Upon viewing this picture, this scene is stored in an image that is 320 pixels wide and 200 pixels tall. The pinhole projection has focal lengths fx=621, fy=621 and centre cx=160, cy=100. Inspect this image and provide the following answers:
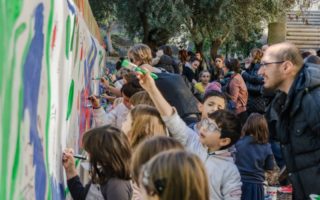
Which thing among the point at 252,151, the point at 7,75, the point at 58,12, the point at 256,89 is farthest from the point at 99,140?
the point at 256,89

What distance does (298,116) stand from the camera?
12.9ft

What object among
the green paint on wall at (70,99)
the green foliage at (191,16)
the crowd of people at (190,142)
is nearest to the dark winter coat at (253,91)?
the crowd of people at (190,142)

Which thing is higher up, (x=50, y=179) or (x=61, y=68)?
(x=61, y=68)

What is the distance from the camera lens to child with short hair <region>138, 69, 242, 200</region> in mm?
4176

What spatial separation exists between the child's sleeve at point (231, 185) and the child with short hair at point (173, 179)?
5.78 ft

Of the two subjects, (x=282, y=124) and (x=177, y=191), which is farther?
(x=282, y=124)

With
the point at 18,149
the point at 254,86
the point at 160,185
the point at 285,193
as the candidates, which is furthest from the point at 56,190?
the point at 254,86

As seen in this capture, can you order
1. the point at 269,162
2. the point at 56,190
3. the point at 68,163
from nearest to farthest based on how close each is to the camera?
the point at 56,190 → the point at 68,163 → the point at 269,162

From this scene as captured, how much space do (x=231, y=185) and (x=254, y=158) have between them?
2017 mm

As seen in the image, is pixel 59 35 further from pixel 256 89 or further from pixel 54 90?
pixel 256 89

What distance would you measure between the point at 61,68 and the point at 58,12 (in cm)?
43

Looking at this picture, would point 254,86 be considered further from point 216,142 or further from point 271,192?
point 216,142

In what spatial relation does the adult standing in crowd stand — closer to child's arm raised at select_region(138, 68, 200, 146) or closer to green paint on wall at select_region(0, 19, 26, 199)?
child's arm raised at select_region(138, 68, 200, 146)

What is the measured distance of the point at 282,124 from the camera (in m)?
4.05
